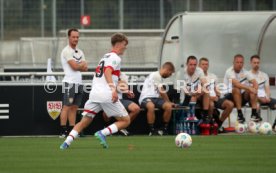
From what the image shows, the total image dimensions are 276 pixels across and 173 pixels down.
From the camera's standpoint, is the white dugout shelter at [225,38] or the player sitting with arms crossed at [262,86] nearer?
the player sitting with arms crossed at [262,86]

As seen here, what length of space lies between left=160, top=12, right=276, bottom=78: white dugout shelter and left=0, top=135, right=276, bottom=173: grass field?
17.6ft

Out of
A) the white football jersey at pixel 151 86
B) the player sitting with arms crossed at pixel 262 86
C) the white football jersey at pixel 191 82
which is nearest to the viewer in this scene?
the white football jersey at pixel 151 86

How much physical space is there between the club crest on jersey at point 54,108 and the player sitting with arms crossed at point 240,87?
12.6 feet

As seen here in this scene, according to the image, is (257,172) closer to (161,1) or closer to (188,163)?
(188,163)

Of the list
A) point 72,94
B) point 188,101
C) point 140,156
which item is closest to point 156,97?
point 188,101

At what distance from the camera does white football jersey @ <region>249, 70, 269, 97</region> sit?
2462 cm

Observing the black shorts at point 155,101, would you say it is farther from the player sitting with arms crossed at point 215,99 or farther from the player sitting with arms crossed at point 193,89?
the player sitting with arms crossed at point 215,99

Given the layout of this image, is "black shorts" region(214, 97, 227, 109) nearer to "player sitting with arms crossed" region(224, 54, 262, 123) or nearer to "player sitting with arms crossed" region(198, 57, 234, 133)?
"player sitting with arms crossed" region(198, 57, 234, 133)

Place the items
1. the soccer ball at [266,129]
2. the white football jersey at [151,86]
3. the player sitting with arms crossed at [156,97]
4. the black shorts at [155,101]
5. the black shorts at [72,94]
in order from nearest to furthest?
the black shorts at [72,94] < the soccer ball at [266,129] < the player sitting with arms crossed at [156,97] < the black shorts at [155,101] < the white football jersey at [151,86]

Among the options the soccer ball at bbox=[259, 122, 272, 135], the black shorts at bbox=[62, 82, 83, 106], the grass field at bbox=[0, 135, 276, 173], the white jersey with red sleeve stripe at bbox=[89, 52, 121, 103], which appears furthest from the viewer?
the soccer ball at bbox=[259, 122, 272, 135]

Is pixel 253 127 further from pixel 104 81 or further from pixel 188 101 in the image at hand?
pixel 104 81

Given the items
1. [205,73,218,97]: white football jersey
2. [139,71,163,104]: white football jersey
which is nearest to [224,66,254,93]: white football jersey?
[205,73,218,97]: white football jersey

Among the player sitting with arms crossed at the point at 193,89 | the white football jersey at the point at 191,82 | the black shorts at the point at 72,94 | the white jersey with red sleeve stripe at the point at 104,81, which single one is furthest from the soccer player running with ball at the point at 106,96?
the white football jersey at the point at 191,82

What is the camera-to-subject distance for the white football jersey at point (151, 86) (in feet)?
77.6
